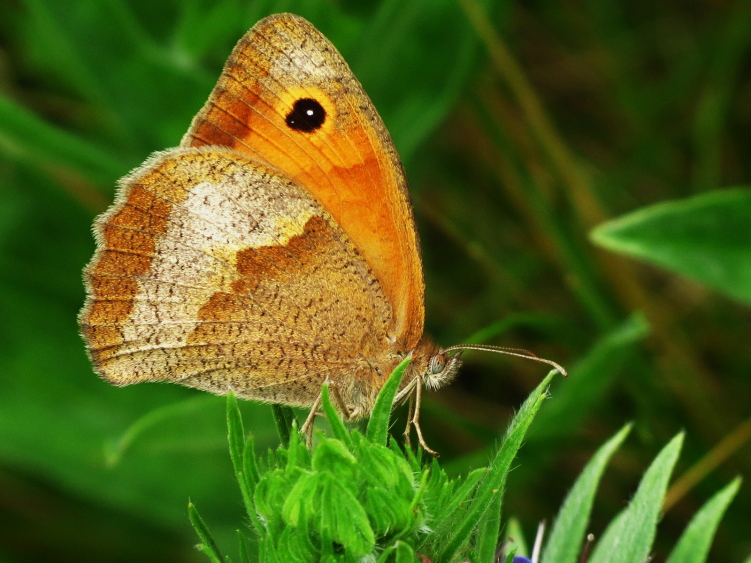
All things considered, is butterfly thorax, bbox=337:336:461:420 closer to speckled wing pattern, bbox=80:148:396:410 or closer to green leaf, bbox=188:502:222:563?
speckled wing pattern, bbox=80:148:396:410

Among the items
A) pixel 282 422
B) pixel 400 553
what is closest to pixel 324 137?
pixel 282 422

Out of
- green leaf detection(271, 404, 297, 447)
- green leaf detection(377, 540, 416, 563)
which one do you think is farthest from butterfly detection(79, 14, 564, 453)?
green leaf detection(377, 540, 416, 563)

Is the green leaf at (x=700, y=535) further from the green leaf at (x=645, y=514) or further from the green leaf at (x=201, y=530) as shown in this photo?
the green leaf at (x=201, y=530)

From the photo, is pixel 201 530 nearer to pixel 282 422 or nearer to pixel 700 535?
pixel 282 422

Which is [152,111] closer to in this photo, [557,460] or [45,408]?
[45,408]

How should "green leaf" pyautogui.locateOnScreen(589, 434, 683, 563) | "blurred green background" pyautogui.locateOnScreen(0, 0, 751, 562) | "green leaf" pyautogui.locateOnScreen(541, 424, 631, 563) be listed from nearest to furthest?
1. "green leaf" pyautogui.locateOnScreen(589, 434, 683, 563)
2. "green leaf" pyautogui.locateOnScreen(541, 424, 631, 563)
3. "blurred green background" pyautogui.locateOnScreen(0, 0, 751, 562)

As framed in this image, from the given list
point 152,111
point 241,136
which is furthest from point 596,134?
point 241,136

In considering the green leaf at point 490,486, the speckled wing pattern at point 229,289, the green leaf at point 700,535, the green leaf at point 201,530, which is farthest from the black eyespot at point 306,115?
the green leaf at point 700,535

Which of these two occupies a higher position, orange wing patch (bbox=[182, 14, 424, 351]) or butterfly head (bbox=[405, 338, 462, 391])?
orange wing patch (bbox=[182, 14, 424, 351])
